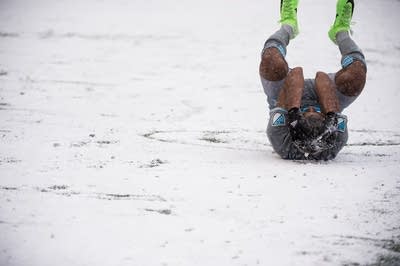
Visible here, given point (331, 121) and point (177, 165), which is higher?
point (331, 121)

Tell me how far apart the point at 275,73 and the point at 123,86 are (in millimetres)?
3927

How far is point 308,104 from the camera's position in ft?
13.5

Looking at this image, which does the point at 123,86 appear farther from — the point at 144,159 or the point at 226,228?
the point at 226,228

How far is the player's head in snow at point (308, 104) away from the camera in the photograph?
3.87 metres

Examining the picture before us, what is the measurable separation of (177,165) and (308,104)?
116 centimetres

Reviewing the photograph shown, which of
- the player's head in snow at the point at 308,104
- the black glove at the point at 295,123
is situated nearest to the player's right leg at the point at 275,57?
the player's head in snow at the point at 308,104

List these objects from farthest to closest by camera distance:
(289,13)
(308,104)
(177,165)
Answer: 1. (289,13)
2. (308,104)
3. (177,165)

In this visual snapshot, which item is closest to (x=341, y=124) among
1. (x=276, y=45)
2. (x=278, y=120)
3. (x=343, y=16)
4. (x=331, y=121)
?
(x=331, y=121)

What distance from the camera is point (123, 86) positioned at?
754 centimetres

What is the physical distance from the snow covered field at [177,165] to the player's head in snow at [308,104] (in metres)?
0.16

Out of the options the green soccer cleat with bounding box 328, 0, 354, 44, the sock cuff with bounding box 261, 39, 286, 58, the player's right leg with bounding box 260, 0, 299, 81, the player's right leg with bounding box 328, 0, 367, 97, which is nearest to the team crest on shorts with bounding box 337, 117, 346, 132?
the player's right leg with bounding box 328, 0, 367, 97

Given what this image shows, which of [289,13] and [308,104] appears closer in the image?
[308,104]

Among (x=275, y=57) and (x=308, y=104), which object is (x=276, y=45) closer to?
(x=275, y=57)

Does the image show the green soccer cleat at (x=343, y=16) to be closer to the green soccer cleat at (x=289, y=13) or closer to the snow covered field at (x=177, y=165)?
the green soccer cleat at (x=289, y=13)
